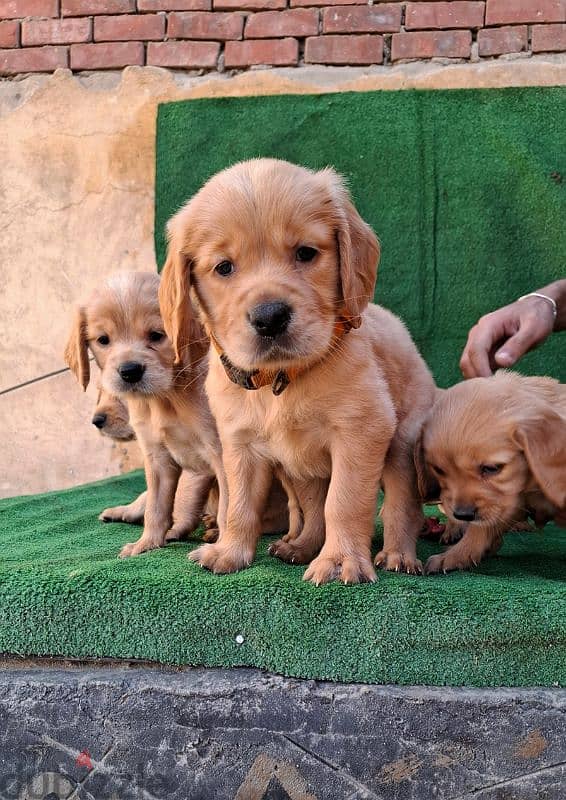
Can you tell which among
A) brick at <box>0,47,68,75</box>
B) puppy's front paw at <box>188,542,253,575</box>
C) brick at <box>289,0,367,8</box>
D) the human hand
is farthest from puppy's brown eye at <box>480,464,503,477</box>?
brick at <box>0,47,68,75</box>

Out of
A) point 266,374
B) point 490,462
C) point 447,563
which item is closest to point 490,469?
point 490,462

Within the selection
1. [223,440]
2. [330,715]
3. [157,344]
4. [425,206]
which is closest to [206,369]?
[157,344]

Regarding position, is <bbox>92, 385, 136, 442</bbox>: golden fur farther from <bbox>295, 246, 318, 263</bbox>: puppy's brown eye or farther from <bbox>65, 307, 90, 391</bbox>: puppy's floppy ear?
<bbox>295, 246, 318, 263</bbox>: puppy's brown eye

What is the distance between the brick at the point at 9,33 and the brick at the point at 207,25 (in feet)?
3.44

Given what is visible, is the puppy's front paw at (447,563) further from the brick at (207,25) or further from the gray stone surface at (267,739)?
the brick at (207,25)

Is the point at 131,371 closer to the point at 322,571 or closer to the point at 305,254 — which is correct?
the point at 305,254

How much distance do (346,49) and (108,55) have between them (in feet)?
5.12

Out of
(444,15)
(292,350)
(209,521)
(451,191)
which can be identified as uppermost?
(444,15)

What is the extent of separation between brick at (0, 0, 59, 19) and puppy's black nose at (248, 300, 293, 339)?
14.0 ft

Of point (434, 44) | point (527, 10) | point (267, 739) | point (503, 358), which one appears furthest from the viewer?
point (434, 44)

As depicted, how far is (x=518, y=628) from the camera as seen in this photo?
2.27m

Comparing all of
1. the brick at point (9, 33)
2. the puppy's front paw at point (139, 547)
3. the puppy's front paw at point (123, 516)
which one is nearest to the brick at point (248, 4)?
the brick at point (9, 33)

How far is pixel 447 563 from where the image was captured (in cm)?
293

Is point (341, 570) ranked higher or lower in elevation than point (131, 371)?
lower
